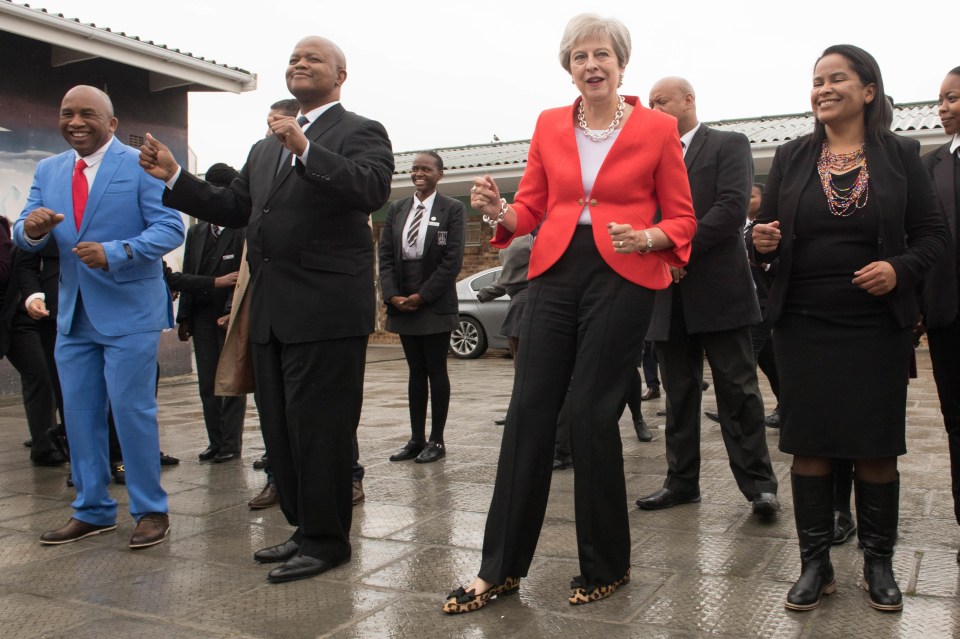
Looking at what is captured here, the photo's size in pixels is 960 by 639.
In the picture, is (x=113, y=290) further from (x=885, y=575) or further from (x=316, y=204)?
(x=885, y=575)

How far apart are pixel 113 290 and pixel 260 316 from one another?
3.04 feet

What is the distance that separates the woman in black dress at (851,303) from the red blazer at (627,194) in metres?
0.33

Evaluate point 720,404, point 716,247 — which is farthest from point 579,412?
point 716,247

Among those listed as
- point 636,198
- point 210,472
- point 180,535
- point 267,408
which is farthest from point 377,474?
point 636,198

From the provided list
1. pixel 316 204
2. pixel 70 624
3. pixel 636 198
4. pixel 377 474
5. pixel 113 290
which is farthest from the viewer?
pixel 377 474

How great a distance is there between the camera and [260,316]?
151 inches

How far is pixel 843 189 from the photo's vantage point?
10.9ft

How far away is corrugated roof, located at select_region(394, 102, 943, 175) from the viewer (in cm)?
1555

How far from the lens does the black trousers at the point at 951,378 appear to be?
3711 mm

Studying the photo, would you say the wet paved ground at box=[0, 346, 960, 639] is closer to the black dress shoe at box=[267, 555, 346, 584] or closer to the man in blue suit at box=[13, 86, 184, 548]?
the black dress shoe at box=[267, 555, 346, 584]

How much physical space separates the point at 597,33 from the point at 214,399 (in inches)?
164

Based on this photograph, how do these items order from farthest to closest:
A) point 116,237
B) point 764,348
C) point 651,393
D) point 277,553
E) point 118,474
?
point 651,393 < point 764,348 < point 118,474 < point 116,237 < point 277,553

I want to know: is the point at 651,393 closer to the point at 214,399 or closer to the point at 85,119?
the point at 214,399

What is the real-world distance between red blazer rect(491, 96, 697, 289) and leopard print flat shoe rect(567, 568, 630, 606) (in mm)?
1066
